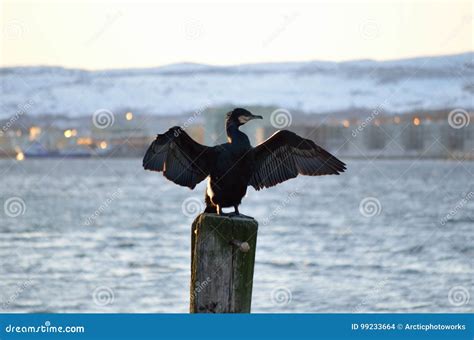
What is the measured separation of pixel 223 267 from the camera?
6457 mm

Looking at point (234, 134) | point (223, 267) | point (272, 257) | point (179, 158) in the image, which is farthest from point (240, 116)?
point (272, 257)

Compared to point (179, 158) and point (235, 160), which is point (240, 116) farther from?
point (179, 158)

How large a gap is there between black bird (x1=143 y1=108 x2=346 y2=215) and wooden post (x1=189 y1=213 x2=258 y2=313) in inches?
69.4

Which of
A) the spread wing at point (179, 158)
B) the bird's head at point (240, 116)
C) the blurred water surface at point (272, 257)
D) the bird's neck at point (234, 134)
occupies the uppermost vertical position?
the bird's head at point (240, 116)

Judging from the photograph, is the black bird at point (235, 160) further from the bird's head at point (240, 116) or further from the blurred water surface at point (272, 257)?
the blurred water surface at point (272, 257)

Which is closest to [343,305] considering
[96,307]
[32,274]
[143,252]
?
[96,307]

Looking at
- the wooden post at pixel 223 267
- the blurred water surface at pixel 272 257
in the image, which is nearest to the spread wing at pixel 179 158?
the wooden post at pixel 223 267

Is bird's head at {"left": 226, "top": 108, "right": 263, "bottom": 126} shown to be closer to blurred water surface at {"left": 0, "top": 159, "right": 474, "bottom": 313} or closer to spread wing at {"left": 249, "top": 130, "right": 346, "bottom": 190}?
spread wing at {"left": 249, "top": 130, "right": 346, "bottom": 190}

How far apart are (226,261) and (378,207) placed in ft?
151

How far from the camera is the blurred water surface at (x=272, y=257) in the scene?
21.6m

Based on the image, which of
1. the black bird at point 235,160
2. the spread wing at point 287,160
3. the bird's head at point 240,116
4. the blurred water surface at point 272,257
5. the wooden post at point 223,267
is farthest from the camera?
the blurred water surface at point 272,257

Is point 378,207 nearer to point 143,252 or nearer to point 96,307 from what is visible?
point 143,252

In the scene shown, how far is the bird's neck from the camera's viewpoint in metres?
8.39

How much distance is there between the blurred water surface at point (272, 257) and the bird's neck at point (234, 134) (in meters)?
8.34
